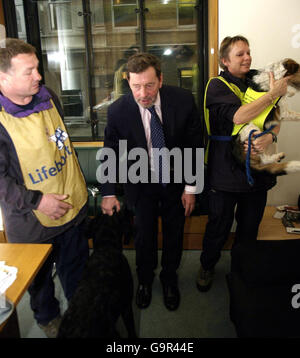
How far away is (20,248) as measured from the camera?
1.32 m

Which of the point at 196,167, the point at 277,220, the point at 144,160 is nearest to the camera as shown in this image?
the point at 144,160

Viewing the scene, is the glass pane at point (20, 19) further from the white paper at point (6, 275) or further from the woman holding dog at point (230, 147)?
the white paper at point (6, 275)

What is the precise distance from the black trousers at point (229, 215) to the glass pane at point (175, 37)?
171 cm

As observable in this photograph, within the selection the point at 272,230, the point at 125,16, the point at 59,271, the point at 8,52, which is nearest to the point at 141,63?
the point at 8,52

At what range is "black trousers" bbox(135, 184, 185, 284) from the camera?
183 centimetres

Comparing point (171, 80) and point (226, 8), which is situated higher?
point (226, 8)

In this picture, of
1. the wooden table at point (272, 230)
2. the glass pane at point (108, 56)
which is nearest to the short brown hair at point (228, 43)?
the wooden table at point (272, 230)

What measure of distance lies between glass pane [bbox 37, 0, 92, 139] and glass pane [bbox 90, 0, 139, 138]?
0.51 feet

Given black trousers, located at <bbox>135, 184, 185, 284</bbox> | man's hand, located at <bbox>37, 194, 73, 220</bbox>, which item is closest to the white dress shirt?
black trousers, located at <bbox>135, 184, 185, 284</bbox>

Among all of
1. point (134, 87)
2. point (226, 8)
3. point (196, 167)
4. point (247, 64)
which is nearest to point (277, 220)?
point (196, 167)

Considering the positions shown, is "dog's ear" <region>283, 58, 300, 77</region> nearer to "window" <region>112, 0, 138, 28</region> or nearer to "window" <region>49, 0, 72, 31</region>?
"window" <region>112, 0, 138, 28</region>

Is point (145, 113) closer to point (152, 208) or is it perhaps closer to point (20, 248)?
point (152, 208)

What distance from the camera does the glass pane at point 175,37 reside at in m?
3.24

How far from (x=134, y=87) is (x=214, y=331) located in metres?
1.45
